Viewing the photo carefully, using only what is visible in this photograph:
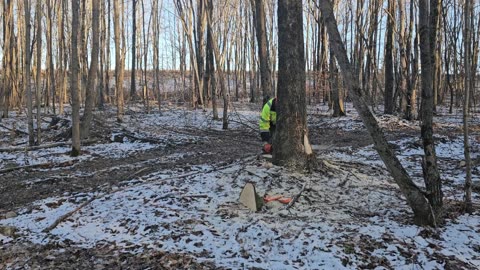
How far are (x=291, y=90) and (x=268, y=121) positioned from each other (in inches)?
59.4

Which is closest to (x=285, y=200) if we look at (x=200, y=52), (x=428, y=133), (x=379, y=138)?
(x=379, y=138)

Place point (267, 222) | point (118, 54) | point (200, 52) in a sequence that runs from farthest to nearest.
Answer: point (200, 52), point (118, 54), point (267, 222)

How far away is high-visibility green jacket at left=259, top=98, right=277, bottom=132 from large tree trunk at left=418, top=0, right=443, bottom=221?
353 centimetres

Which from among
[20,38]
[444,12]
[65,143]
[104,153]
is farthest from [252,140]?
[20,38]

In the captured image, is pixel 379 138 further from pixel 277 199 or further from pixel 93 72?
pixel 93 72

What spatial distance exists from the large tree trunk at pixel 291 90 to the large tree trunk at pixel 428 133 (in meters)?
2.30

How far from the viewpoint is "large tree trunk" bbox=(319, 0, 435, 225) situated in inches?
179

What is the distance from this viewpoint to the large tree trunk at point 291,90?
660 cm

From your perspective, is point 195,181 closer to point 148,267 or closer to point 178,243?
point 178,243

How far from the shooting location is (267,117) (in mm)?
7984

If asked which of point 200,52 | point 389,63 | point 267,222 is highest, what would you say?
point 200,52

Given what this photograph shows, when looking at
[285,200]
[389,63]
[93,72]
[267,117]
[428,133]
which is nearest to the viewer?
[428,133]

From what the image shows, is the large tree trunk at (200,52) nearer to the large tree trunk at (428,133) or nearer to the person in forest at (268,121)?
the person in forest at (268,121)

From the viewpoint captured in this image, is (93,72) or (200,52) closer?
(93,72)
